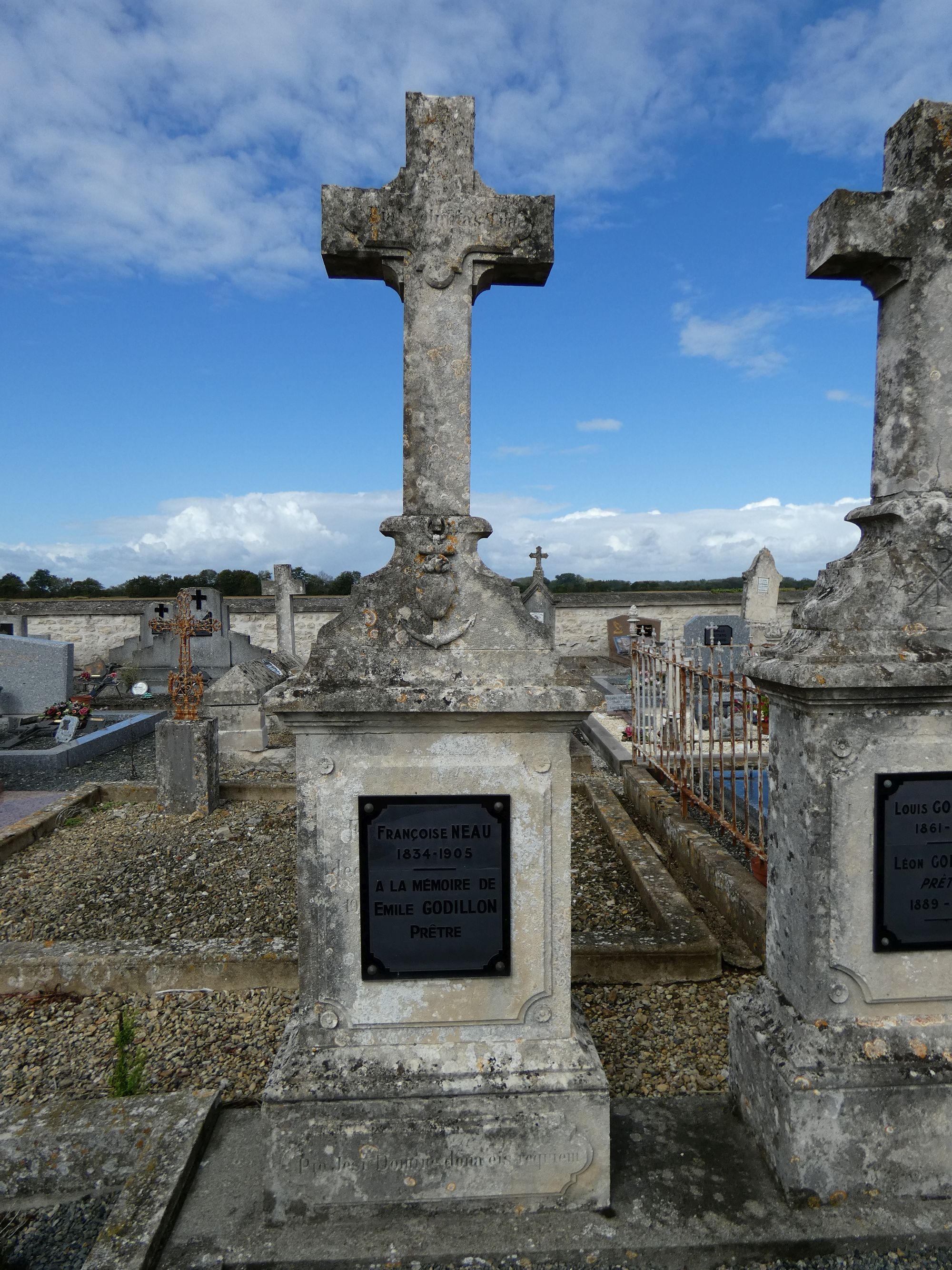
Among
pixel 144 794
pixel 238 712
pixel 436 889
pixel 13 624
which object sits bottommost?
pixel 144 794

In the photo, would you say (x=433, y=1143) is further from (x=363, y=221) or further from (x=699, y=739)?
(x=699, y=739)

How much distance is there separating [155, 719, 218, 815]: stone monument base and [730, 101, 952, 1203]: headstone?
20.9ft

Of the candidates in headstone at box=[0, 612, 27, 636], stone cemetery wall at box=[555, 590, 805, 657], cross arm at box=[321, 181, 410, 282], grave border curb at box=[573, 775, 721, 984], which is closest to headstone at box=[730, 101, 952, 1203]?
cross arm at box=[321, 181, 410, 282]

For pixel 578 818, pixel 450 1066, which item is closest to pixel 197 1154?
pixel 450 1066

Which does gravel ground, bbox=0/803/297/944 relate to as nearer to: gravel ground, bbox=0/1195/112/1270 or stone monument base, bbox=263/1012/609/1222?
gravel ground, bbox=0/1195/112/1270

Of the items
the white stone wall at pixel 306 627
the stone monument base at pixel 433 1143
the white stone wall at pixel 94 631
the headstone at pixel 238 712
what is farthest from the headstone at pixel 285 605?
the stone monument base at pixel 433 1143

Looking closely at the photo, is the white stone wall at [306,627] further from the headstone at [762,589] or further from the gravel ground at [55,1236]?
the gravel ground at [55,1236]

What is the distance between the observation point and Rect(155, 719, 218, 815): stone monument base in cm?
733

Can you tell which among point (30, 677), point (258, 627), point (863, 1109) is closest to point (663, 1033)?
point (863, 1109)

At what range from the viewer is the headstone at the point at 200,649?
683 inches

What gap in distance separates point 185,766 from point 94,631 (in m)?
20.2

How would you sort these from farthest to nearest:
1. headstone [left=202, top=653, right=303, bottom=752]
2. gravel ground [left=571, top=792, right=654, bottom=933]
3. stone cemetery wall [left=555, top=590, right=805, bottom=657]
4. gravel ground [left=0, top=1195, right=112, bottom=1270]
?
stone cemetery wall [left=555, top=590, right=805, bottom=657]
headstone [left=202, top=653, right=303, bottom=752]
gravel ground [left=571, top=792, right=654, bottom=933]
gravel ground [left=0, top=1195, right=112, bottom=1270]

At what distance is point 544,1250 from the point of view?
6.81ft

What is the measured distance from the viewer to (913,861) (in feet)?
7.82
